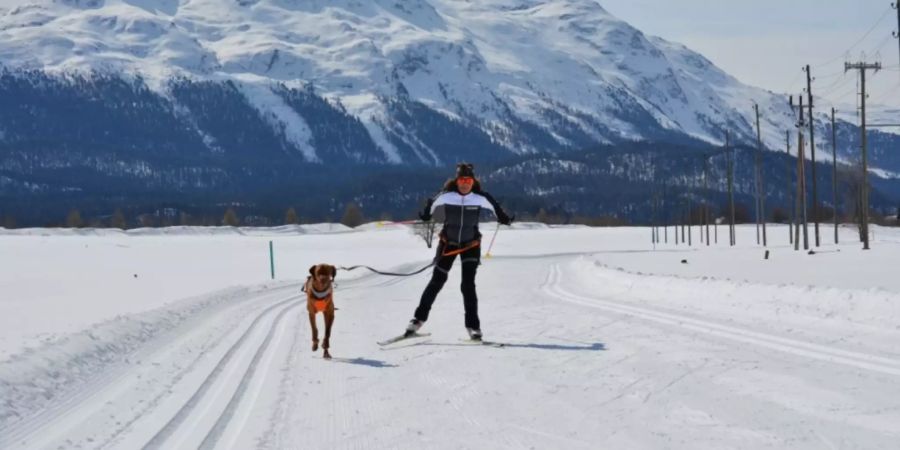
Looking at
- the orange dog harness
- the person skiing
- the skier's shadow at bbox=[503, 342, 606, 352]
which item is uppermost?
the person skiing

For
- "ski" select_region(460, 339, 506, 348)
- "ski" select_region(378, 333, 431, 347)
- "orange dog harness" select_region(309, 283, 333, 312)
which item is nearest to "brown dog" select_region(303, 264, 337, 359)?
"orange dog harness" select_region(309, 283, 333, 312)

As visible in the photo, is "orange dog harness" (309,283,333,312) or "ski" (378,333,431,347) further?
"ski" (378,333,431,347)

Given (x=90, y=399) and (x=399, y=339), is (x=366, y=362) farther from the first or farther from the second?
(x=90, y=399)

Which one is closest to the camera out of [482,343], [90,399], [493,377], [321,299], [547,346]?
[493,377]

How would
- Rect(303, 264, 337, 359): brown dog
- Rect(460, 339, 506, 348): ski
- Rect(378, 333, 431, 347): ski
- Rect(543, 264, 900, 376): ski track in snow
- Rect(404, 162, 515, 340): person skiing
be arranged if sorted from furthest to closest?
Rect(378, 333, 431, 347): ski → Rect(303, 264, 337, 359): brown dog → Rect(404, 162, 515, 340): person skiing → Rect(460, 339, 506, 348): ski → Rect(543, 264, 900, 376): ski track in snow

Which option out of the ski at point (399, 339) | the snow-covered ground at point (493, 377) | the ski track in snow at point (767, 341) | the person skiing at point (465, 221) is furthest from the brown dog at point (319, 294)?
the ski track in snow at point (767, 341)

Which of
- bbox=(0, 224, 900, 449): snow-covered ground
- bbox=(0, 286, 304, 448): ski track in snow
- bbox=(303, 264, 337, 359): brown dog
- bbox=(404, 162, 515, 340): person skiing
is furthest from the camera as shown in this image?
bbox=(303, 264, 337, 359): brown dog

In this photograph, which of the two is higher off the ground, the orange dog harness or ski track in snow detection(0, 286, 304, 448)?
the orange dog harness

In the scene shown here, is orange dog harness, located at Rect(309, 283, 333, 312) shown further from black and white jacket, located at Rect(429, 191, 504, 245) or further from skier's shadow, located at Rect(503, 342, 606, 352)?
skier's shadow, located at Rect(503, 342, 606, 352)

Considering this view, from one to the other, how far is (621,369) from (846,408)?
2.65 meters

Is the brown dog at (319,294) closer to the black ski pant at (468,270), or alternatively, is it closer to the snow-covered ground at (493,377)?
the snow-covered ground at (493,377)

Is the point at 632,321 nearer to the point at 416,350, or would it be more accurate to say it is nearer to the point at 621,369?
the point at 416,350

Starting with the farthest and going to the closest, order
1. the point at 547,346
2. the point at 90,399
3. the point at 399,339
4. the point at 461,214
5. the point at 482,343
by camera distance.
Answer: the point at 399,339 → the point at 461,214 → the point at 482,343 → the point at 547,346 → the point at 90,399

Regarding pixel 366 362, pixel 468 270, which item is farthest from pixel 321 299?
pixel 468 270
